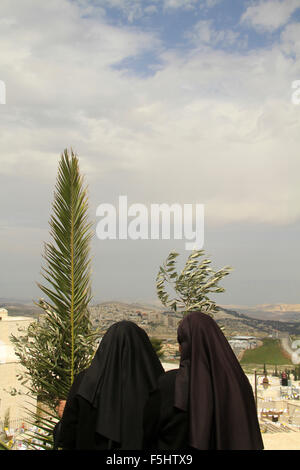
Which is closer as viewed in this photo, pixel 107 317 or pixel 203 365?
pixel 203 365

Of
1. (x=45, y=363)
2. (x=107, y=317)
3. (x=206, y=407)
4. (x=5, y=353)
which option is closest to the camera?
(x=206, y=407)

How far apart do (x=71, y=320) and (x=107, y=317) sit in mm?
625

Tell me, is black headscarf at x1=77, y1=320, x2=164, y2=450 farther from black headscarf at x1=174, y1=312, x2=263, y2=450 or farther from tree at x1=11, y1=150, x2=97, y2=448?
tree at x1=11, y1=150, x2=97, y2=448

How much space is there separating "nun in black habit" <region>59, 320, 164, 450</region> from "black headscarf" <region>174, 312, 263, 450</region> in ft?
0.74

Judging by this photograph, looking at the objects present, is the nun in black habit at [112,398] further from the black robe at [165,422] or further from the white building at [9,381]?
the white building at [9,381]

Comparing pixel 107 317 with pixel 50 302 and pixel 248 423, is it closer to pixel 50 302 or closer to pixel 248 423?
Result: pixel 50 302

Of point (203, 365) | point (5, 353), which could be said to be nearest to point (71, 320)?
point (203, 365)

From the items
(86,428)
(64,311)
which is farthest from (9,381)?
(86,428)

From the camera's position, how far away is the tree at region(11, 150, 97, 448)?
347cm

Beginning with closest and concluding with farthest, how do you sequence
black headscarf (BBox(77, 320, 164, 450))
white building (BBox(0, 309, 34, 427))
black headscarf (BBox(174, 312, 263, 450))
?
black headscarf (BBox(174, 312, 263, 450)), black headscarf (BBox(77, 320, 164, 450)), white building (BBox(0, 309, 34, 427))

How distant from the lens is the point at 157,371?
2.32 m

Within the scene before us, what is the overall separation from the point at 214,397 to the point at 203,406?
0.26ft

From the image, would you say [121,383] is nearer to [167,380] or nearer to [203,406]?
[167,380]

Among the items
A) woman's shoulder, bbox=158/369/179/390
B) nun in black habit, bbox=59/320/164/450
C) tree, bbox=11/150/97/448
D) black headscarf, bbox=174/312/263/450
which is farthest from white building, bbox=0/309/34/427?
black headscarf, bbox=174/312/263/450
